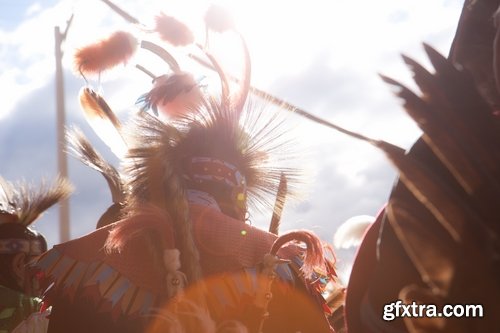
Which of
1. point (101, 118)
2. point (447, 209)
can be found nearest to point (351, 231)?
point (101, 118)

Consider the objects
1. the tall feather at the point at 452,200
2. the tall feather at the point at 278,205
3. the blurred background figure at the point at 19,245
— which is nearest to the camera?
the tall feather at the point at 452,200

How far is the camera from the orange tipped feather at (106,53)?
340 cm

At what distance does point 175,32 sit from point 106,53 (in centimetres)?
51

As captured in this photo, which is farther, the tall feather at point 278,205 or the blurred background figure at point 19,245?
the blurred background figure at point 19,245

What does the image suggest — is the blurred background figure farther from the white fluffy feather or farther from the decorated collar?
the white fluffy feather

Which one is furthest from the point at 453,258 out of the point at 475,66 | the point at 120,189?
the point at 120,189

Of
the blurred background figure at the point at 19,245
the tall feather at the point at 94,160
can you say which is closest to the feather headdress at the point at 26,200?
the blurred background figure at the point at 19,245

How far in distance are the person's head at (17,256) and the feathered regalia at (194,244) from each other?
5.98 feet

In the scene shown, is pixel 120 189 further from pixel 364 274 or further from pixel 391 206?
pixel 391 206

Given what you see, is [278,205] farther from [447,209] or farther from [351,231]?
[447,209]

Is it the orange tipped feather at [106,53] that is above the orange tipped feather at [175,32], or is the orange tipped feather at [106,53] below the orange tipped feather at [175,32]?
below

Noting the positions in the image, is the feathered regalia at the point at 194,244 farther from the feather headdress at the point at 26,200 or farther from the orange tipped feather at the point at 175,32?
the feather headdress at the point at 26,200

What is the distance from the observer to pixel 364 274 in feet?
4.61

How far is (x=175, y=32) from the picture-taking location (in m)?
3.11
